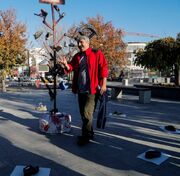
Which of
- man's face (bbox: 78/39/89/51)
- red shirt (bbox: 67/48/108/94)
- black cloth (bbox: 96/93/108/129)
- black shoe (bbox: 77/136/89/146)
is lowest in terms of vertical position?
black shoe (bbox: 77/136/89/146)

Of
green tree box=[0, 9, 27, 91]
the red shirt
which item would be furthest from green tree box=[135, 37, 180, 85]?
the red shirt

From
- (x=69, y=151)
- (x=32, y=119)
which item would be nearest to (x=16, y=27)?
(x=32, y=119)

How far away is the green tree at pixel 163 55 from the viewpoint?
15.1 m

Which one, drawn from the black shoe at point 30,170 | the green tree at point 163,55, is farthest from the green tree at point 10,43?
the black shoe at point 30,170

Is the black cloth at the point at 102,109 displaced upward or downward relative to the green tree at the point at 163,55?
downward

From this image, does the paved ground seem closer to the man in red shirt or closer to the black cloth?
the black cloth

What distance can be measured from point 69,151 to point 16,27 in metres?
15.1

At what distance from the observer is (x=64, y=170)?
11.2 feet

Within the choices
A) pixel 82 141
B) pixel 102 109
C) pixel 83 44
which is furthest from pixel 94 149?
pixel 83 44

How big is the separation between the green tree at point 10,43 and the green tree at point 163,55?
7.64 m

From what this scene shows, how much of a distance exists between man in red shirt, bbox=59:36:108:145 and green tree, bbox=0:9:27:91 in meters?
12.8

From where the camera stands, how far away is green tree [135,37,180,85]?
1509 centimetres

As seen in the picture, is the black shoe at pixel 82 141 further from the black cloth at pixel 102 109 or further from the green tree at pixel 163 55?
the green tree at pixel 163 55

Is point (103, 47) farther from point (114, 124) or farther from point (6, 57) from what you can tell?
point (114, 124)
